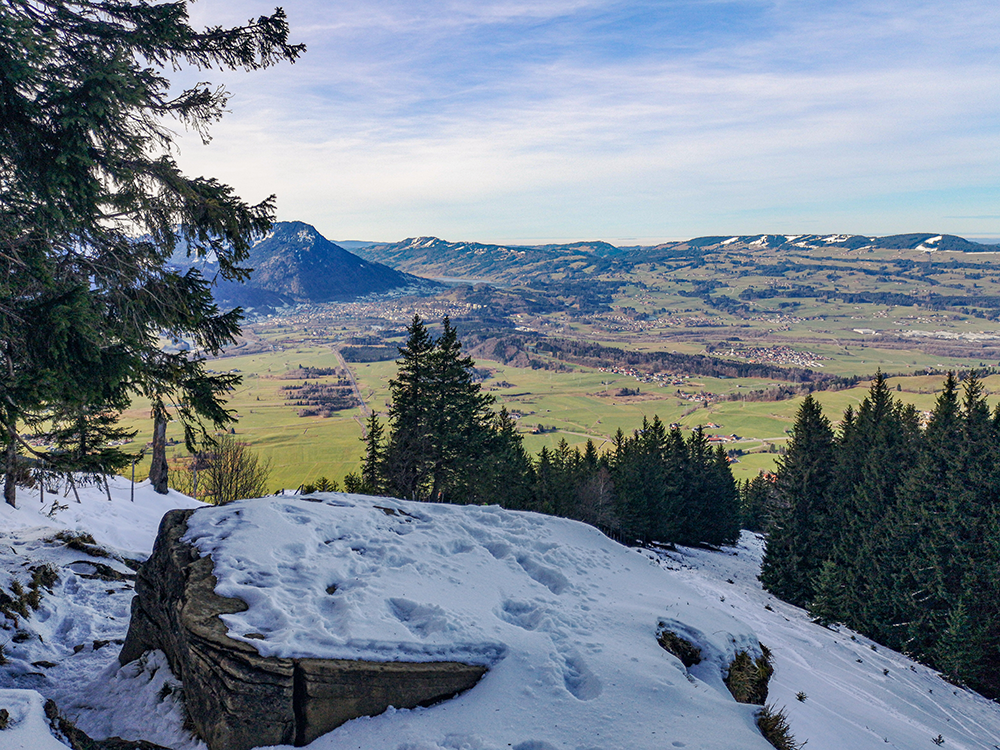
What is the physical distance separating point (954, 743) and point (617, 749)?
12902 millimetres

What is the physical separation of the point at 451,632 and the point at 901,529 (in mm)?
27985

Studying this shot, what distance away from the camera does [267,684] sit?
543 centimetres

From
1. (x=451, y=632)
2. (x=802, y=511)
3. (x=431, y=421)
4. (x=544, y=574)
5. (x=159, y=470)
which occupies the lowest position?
(x=802, y=511)

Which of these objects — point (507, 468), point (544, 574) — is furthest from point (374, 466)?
point (544, 574)

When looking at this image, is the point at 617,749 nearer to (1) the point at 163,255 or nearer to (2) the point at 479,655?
(2) the point at 479,655

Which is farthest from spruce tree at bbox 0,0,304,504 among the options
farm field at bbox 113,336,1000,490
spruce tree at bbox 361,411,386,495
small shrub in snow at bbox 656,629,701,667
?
farm field at bbox 113,336,1000,490

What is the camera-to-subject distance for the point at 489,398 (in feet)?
102

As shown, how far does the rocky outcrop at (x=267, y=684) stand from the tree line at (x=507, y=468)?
17101 mm

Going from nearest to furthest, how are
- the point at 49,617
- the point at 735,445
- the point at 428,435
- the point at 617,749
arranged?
the point at 617,749
the point at 49,617
the point at 428,435
the point at 735,445

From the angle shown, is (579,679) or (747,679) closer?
(579,679)

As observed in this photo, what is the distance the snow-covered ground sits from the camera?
571cm

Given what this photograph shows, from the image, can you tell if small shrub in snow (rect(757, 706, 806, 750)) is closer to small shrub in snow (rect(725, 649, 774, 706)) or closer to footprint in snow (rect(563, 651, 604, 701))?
small shrub in snow (rect(725, 649, 774, 706))

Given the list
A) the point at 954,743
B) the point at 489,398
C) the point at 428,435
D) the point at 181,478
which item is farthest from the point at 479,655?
the point at 181,478

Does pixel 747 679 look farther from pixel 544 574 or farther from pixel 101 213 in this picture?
pixel 101 213
